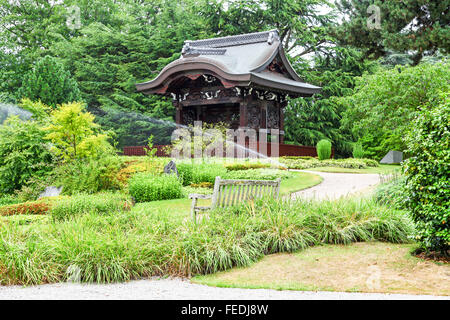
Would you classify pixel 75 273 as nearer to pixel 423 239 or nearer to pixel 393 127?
Result: pixel 423 239

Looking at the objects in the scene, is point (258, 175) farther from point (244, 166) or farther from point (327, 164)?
point (327, 164)

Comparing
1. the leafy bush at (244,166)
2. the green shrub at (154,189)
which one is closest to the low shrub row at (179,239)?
the green shrub at (154,189)

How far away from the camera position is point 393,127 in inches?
722

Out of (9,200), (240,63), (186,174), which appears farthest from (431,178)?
(240,63)

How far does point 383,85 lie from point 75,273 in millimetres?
15658

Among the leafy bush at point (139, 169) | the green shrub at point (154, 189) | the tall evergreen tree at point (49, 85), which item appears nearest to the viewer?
the green shrub at point (154, 189)

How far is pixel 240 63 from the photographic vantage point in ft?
72.7

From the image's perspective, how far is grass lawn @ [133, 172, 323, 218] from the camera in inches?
342

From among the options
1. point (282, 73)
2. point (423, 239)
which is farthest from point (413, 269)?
point (282, 73)

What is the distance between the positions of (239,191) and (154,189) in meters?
4.42

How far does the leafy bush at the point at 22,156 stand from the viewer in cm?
1401

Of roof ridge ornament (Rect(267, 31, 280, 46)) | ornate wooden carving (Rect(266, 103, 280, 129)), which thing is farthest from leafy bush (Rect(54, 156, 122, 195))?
roof ridge ornament (Rect(267, 31, 280, 46))

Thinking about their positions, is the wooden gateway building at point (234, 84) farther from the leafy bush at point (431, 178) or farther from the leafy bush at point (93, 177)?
the leafy bush at point (431, 178)

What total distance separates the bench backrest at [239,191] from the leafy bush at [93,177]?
5490 mm
